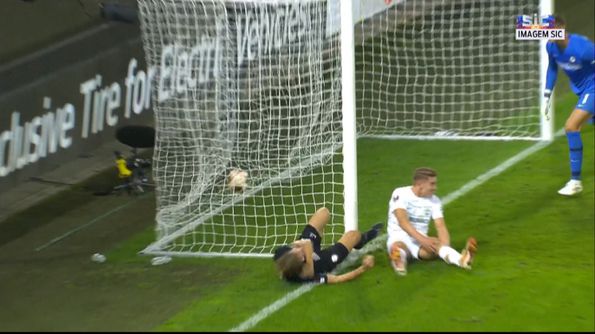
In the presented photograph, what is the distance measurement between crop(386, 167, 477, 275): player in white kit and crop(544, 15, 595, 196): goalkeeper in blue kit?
2277mm

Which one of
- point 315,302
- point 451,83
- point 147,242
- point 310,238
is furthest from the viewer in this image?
point 451,83

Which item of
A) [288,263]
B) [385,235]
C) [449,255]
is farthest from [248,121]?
[449,255]

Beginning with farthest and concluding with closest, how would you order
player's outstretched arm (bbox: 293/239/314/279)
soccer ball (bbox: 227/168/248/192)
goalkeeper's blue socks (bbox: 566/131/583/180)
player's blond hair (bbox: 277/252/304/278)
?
1. goalkeeper's blue socks (bbox: 566/131/583/180)
2. soccer ball (bbox: 227/168/248/192)
3. player's outstretched arm (bbox: 293/239/314/279)
4. player's blond hair (bbox: 277/252/304/278)

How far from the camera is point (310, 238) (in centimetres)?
1017

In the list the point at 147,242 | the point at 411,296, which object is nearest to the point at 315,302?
the point at 411,296

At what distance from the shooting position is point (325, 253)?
33.0 ft

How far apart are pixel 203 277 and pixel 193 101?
2.25 metres

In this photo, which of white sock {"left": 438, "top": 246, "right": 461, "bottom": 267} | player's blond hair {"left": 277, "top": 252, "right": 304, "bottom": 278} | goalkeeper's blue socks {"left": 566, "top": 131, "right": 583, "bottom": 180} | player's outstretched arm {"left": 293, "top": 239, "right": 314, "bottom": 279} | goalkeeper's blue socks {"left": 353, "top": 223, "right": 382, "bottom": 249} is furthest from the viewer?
goalkeeper's blue socks {"left": 566, "top": 131, "right": 583, "bottom": 180}

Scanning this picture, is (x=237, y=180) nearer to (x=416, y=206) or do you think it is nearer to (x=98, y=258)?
(x=98, y=258)

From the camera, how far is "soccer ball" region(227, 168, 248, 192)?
1162 centimetres

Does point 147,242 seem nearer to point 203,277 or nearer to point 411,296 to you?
point 203,277

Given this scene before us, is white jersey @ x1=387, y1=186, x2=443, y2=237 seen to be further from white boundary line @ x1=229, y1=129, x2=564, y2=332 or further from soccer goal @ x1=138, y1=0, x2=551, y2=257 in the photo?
white boundary line @ x1=229, y1=129, x2=564, y2=332

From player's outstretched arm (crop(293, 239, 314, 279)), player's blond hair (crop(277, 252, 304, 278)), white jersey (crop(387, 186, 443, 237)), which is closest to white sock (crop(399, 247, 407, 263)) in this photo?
white jersey (crop(387, 186, 443, 237))

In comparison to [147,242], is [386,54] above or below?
above
